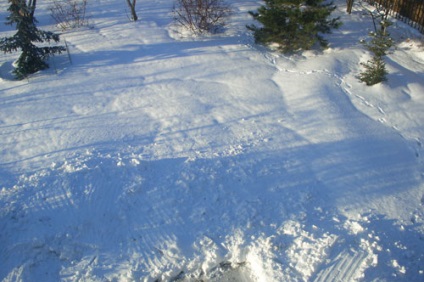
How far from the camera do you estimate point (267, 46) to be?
10.9 m

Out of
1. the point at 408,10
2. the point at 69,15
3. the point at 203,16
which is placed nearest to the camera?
the point at 203,16

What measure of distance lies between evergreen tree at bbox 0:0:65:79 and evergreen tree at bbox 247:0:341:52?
580cm

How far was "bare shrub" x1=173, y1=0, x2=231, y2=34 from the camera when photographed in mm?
11359

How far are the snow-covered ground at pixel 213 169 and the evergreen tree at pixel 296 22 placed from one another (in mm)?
460

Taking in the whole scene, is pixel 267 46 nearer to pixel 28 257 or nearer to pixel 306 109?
pixel 306 109

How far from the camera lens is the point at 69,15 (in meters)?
12.5

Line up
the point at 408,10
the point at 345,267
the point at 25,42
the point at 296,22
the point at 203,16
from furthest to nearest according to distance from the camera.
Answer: the point at 408,10, the point at 203,16, the point at 296,22, the point at 25,42, the point at 345,267

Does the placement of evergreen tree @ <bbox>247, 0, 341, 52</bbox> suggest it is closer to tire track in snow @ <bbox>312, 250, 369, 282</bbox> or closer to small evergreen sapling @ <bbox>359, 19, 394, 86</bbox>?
small evergreen sapling @ <bbox>359, 19, 394, 86</bbox>

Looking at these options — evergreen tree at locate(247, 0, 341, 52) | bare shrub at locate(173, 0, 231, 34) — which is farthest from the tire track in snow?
bare shrub at locate(173, 0, 231, 34)

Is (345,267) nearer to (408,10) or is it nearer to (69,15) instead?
(408,10)

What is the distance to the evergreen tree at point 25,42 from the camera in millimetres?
8828

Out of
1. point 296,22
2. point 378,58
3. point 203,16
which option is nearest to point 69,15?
point 203,16

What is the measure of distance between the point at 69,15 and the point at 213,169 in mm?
9143

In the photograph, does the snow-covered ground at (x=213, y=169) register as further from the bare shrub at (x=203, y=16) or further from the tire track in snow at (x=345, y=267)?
the bare shrub at (x=203, y=16)
